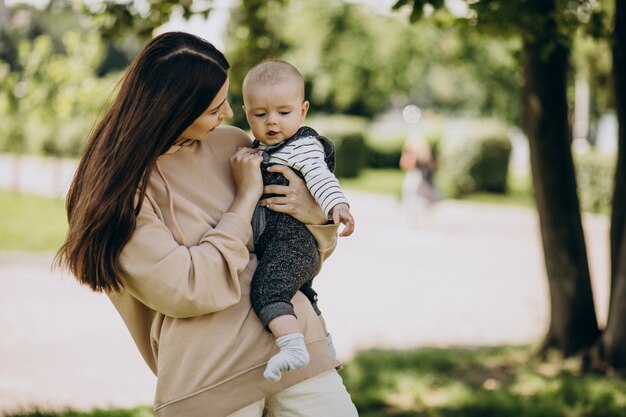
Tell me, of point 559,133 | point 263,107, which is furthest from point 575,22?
point 263,107

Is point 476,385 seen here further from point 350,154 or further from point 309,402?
point 350,154

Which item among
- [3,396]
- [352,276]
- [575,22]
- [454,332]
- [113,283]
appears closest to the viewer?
[113,283]

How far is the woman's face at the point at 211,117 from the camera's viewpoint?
226cm

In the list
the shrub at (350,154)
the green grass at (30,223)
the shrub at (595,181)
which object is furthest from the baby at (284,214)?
the shrub at (350,154)

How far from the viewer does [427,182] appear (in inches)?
668

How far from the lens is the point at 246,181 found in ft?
7.70

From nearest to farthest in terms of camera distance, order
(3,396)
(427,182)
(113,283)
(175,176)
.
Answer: (113,283) < (175,176) < (3,396) < (427,182)

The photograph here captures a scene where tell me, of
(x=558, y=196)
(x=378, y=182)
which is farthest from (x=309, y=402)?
(x=378, y=182)

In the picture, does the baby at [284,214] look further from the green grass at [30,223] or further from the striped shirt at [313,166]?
the green grass at [30,223]

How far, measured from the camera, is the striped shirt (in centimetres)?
233

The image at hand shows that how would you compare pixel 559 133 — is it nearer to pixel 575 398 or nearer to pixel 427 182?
pixel 575 398

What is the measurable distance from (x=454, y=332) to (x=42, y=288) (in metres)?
5.22

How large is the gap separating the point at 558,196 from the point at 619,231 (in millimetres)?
520

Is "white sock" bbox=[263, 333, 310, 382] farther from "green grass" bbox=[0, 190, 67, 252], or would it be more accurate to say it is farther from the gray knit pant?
"green grass" bbox=[0, 190, 67, 252]
